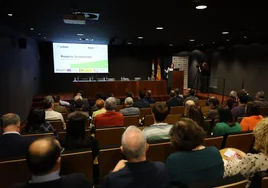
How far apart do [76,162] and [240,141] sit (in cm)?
191

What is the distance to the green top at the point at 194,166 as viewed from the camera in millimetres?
1485

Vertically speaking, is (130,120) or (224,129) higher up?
(224,129)

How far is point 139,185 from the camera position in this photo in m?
1.29

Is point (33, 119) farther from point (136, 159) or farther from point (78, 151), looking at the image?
point (136, 159)

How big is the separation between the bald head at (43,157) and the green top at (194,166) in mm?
787

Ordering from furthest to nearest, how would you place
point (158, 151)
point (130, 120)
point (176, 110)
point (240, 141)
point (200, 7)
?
point (176, 110) → point (200, 7) → point (130, 120) → point (240, 141) → point (158, 151)

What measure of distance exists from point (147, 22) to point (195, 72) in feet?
28.8

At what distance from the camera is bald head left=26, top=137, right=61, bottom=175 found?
1.20 metres

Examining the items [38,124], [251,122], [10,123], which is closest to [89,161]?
[10,123]

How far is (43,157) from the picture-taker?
121 centimetres

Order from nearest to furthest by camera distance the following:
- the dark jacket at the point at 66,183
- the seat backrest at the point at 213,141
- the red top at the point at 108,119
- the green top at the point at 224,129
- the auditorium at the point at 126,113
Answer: the dark jacket at the point at 66,183
the auditorium at the point at 126,113
the seat backrest at the point at 213,141
the green top at the point at 224,129
the red top at the point at 108,119

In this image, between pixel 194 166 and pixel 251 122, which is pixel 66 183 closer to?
pixel 194 166

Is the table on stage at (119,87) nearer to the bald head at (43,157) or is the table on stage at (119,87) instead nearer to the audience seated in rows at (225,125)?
the audience seated in rows at (225,125)

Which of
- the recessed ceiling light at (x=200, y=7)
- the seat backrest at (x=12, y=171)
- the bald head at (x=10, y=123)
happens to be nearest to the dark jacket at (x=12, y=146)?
the bald head at (x=10, y=123)
